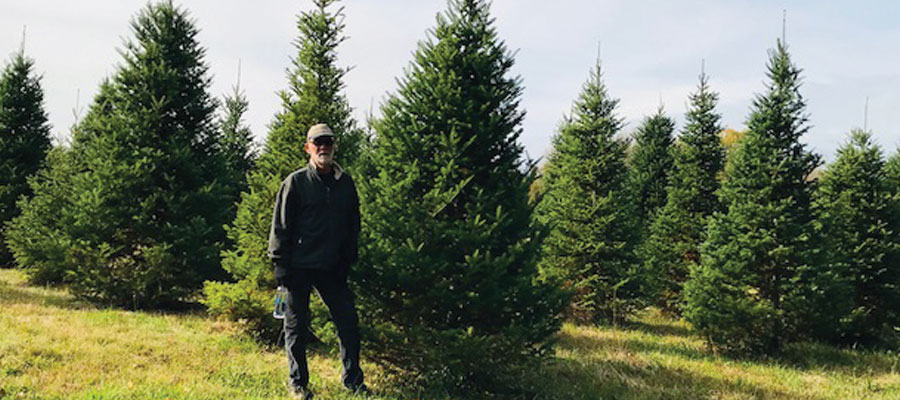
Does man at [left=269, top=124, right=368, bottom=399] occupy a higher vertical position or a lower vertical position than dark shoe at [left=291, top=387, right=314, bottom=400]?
higher

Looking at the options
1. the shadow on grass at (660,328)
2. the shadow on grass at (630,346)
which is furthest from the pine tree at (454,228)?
the shadow on grass at (660,328)

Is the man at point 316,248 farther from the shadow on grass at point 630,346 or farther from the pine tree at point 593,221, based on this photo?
the pine tree at point 593,221

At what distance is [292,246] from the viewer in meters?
5.62

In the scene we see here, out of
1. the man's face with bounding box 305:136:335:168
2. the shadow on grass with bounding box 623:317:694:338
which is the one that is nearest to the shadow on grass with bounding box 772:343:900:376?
the shadow on grass with bounding box 623:317:694:338

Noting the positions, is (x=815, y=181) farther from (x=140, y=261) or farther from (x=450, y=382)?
(x=140, y=261)

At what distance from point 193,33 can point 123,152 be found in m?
2.92

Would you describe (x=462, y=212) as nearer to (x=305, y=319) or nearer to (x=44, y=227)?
(x=305, y=319)

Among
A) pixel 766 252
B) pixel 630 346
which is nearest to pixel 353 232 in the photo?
pixel 630 346

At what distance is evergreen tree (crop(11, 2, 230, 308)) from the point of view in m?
10.6

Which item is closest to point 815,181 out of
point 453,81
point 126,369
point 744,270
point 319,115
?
point 744,270

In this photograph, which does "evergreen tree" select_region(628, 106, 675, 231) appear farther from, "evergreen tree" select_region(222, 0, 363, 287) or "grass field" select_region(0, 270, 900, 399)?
"evergreen tree" select_region(222, 0, 363, 287)

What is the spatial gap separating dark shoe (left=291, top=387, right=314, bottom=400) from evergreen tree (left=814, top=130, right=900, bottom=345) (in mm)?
13461

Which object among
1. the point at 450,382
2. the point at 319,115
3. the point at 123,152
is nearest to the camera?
the point at 450,382

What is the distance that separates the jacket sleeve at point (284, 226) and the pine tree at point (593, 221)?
9433 millimetres
